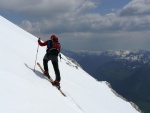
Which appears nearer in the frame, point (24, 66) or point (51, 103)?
point (51, 103)

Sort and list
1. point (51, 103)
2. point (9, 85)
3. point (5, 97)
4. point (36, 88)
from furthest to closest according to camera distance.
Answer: point (36, 88) → point (51, 103) → point (9, 85) → point (5, 97)

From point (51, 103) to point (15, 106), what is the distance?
298cm

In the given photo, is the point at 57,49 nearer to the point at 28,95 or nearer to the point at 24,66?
the point at 24,66

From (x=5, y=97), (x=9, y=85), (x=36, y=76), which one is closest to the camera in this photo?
(x=5, y=97)

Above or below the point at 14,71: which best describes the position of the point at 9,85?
below

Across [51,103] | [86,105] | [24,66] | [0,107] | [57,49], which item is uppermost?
[57,49]

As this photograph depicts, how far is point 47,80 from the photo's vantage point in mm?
18344

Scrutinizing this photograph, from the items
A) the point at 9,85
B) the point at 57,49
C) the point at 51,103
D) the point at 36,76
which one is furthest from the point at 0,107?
the point at 57,49

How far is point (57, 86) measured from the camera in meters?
18.3

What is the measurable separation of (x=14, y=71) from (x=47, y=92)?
Answer: 6.88ft

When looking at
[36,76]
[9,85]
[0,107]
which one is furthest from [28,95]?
[36,76]

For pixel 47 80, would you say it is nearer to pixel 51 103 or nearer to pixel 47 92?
pixel 47 92

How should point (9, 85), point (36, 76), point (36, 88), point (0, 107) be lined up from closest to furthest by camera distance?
point (0, 107), point (9, 85), point (36, 88), point (36, 76)

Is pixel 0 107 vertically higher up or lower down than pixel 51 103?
lower down
